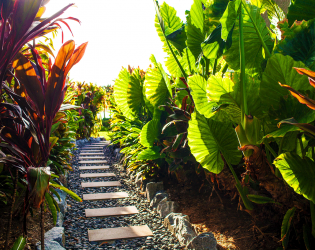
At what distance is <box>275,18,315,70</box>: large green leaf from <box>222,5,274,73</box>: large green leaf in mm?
135

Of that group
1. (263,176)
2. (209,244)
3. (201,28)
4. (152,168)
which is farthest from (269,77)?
(152,168)

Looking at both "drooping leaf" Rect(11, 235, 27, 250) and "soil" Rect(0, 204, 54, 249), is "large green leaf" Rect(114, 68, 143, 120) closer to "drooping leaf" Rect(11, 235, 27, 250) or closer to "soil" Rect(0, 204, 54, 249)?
"soil" Rect(0, 204, 54, 249)

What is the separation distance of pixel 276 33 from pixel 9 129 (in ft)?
5.47

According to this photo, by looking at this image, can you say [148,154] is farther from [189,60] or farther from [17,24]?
[17,24]

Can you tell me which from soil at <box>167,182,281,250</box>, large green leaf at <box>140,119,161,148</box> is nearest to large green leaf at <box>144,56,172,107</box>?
large green leaf at <box>140,119,161,148</box>

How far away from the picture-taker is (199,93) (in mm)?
1374

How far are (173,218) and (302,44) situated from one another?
152 centimetres

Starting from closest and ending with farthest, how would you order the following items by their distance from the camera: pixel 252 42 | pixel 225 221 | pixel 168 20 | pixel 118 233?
1. pixel 252 42
2. pixel 225 221
3. pixel 118 233
4. pixel 168 20

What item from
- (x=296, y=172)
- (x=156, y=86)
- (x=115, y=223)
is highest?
(x=156, y=86)

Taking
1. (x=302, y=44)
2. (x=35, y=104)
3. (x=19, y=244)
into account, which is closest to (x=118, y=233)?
(x=19, y=244)

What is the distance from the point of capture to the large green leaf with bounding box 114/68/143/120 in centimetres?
301

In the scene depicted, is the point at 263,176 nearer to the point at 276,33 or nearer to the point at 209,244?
the point at 209,244

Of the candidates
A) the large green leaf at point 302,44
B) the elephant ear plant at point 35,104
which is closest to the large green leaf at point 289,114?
the large green leaf at point 302,44

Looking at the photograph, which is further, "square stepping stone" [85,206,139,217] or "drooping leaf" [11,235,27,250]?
"square stepping stone" [85,206,139,217]
